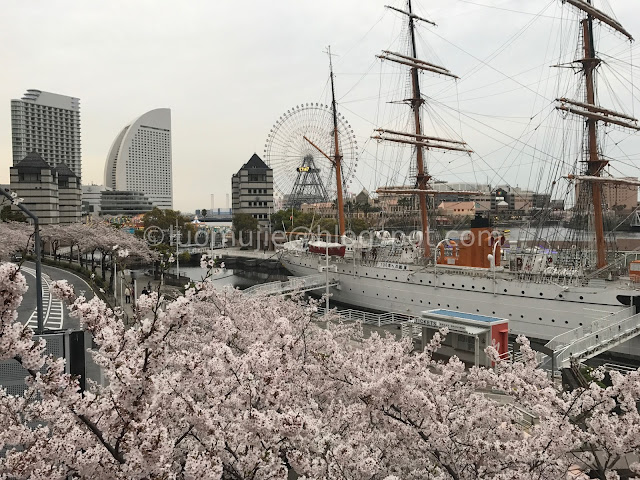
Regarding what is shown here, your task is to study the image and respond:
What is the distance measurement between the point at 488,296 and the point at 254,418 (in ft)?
79.6

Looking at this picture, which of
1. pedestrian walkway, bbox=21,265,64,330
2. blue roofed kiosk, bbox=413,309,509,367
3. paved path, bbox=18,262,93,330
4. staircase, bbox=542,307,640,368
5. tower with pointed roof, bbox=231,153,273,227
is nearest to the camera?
staircase, bbox=542,307,640,368

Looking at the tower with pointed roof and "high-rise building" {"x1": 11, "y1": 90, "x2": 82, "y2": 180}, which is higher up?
"high-rise building" {"x1": 11, "y1": 90, "x2": 82, "y2": 180}

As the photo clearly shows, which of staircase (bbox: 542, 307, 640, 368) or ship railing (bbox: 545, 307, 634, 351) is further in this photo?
ship railing (bbox: 545, 307, 634, 351)

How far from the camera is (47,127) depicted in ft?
471

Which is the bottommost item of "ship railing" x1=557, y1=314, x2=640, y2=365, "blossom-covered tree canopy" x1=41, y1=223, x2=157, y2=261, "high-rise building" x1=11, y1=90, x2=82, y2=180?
"ship railing" x1=557, y1=314, x2=640, y2=365

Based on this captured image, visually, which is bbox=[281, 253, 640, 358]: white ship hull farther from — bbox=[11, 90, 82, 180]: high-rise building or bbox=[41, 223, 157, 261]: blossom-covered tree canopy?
bbox=[11, 90, 82, 180]: high-rise building

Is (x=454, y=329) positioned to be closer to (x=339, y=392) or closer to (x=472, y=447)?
(x=339, y=392)

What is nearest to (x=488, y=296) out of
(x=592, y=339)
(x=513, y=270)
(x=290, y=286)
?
(x=513, y=270)

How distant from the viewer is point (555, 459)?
Result: 6.45 metres

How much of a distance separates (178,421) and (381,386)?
2.81 m

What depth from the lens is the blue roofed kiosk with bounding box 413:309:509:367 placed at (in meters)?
18.4

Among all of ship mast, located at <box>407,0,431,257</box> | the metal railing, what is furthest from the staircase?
ship mast, located at <box>407,0,431,257</box>

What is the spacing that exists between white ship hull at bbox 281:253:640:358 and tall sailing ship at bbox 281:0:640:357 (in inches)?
1.9

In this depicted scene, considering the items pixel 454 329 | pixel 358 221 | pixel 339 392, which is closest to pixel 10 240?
pixel 454 329
